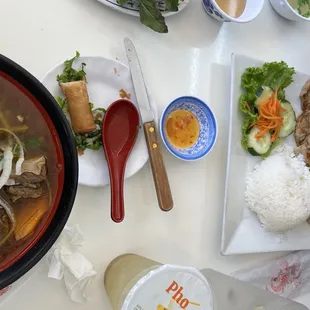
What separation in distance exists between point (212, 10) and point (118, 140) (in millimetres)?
408

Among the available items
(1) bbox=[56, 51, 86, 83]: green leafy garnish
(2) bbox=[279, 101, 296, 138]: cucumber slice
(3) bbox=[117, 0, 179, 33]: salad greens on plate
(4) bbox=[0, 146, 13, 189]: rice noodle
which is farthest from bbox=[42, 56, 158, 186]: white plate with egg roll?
(2) bbox=[279, 101, 296, 138]: cucumber slice

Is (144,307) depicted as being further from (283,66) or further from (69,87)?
(283,66)

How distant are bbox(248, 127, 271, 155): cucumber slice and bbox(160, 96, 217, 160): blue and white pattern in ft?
0.37

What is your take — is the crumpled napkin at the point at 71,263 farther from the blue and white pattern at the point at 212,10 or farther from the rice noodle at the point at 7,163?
the blue and white pattern at the point at 212,10

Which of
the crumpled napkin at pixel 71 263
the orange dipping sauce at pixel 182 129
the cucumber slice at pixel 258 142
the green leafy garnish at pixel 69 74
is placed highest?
the green leafy garnish at pixel 69 74

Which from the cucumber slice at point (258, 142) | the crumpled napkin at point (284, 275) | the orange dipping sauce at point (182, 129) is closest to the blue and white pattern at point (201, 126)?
the orange dipping sauce at point (182, 129)

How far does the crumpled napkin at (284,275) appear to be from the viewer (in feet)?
4.62

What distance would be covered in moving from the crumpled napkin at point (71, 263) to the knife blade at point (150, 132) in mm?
210

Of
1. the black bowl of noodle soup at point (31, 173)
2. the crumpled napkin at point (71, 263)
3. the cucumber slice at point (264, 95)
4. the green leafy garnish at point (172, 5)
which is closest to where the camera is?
the black bowl of noodle soup at point (31, 173)

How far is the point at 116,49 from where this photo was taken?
4.22 feet

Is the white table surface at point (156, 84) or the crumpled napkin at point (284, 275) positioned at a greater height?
the white table surface at point (156, 84)

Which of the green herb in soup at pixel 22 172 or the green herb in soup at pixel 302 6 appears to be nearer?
the green herb in soup at pixel 22 172

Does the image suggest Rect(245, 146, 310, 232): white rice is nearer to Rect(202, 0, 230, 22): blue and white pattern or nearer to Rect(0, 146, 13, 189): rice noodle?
Rect(202, 0, 230, 22): blue and white pattern

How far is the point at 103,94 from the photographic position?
1245mm
